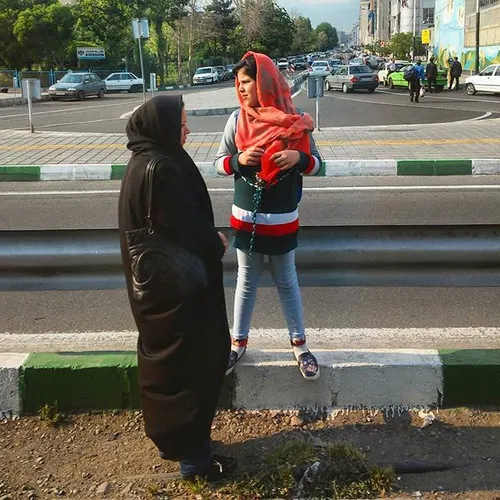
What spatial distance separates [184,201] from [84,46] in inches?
1901

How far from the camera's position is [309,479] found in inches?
106

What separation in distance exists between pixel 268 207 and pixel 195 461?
46.5 inches

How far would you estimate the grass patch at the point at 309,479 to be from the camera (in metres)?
2.66

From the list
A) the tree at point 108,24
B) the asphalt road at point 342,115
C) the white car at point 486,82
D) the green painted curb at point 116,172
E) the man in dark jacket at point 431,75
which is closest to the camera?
the green painted curb at point 116,172

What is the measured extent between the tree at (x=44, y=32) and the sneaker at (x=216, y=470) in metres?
45.2

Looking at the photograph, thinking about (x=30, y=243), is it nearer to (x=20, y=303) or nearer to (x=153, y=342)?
A: (x=153, y=342)

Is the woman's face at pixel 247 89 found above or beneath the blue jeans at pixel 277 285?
above

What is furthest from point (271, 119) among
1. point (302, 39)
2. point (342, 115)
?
point (302, 39)

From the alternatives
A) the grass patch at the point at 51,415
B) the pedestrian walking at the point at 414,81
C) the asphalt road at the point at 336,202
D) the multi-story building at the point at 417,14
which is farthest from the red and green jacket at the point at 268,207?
the multi-story building at the point at 417,14

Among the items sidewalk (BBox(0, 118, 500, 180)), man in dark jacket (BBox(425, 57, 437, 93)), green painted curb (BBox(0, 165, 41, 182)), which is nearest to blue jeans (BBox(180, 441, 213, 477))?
sidewalk (BBox(0, 118, 500, 180))

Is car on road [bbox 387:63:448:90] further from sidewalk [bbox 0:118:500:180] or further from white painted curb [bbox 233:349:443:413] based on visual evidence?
white painted curb [bbox 233:349:443:413]

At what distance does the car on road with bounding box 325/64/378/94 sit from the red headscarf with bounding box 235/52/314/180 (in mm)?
31051

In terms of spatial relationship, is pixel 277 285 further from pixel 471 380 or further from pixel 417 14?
pixel 417 14

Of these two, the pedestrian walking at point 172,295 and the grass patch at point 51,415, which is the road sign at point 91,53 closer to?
the grass patch at point 51,415
